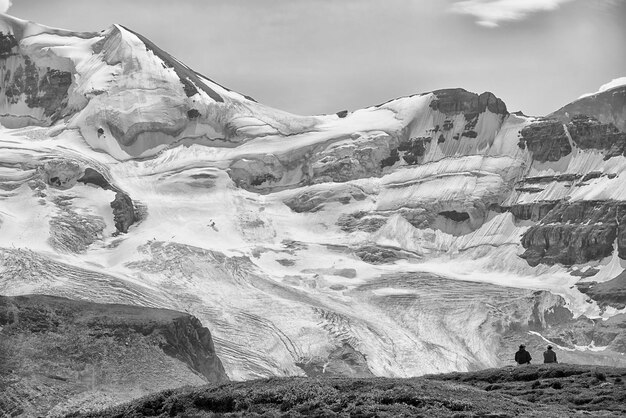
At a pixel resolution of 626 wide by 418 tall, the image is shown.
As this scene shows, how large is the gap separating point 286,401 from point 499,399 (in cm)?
680

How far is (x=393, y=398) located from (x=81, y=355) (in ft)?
277

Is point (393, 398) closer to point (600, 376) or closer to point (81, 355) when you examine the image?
point (600, 376)

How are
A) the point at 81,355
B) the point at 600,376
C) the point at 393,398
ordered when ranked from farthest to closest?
the point at 81,355 → the point at 600,376 → the point at 393,398

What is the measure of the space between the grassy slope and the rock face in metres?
52.7

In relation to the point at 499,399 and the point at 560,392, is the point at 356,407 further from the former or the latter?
the point at 560,392

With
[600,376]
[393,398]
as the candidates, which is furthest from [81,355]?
[393,398]

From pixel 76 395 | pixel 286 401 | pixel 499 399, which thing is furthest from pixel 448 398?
pixel 76 395

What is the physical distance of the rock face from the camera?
113 meters

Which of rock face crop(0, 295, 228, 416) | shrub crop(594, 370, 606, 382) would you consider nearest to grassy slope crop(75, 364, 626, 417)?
shrub crop(594, 370, 606, 382)

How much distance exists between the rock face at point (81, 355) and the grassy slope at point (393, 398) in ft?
173

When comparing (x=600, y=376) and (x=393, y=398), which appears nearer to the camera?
(x=393, y=398)

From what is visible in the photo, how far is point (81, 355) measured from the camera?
130000 millimetres

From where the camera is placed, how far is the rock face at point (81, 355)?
371ft

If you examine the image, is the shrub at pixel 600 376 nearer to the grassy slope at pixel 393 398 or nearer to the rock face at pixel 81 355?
the grassy slope at pixel 393 398
